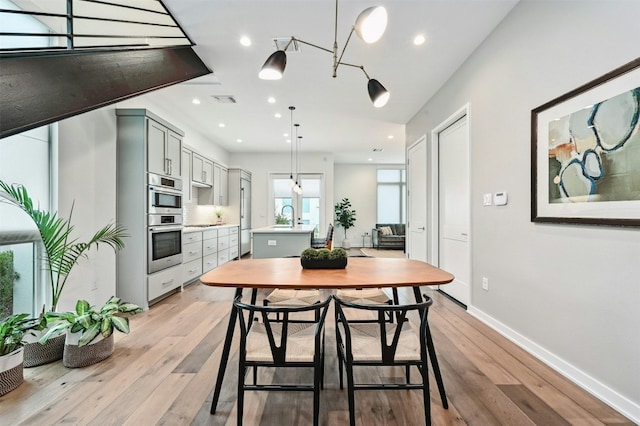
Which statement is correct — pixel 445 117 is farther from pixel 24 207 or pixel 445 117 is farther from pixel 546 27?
pixel 24 207

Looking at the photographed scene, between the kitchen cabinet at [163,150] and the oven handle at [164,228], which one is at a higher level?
the kitchen cabinet at [163,150]

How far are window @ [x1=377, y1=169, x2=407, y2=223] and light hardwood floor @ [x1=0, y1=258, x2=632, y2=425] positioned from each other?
764 cm

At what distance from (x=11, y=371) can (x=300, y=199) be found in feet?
22.4

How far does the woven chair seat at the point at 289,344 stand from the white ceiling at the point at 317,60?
253cm

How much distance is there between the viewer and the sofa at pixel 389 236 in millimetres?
9171

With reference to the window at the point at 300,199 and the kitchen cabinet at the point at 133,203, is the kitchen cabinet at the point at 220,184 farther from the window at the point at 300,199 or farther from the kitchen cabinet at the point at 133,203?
the kitchen cabinet at the point at 133,203

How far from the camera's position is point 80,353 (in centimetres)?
213

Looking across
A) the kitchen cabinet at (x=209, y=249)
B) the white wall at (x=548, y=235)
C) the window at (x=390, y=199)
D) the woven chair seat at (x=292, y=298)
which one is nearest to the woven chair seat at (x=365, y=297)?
the woven chair seat at (x=292, y=298)

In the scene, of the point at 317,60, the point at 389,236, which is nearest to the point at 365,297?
the point at 317,60

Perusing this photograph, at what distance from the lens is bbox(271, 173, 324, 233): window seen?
27.3 ft

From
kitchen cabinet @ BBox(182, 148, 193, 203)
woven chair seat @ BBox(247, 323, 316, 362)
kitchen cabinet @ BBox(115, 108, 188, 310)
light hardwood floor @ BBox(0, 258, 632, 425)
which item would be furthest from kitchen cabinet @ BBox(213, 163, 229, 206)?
woven chair seat @ BBox(247, 323, 316, 362)

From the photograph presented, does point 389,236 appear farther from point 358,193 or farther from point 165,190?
point 165,190

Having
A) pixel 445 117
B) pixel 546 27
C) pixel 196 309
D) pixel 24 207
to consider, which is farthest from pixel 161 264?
pixel 546 27

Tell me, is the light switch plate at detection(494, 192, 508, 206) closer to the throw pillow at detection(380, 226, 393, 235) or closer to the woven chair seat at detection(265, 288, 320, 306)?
the woven chair seat at detection(265, 288, 320, 306)
